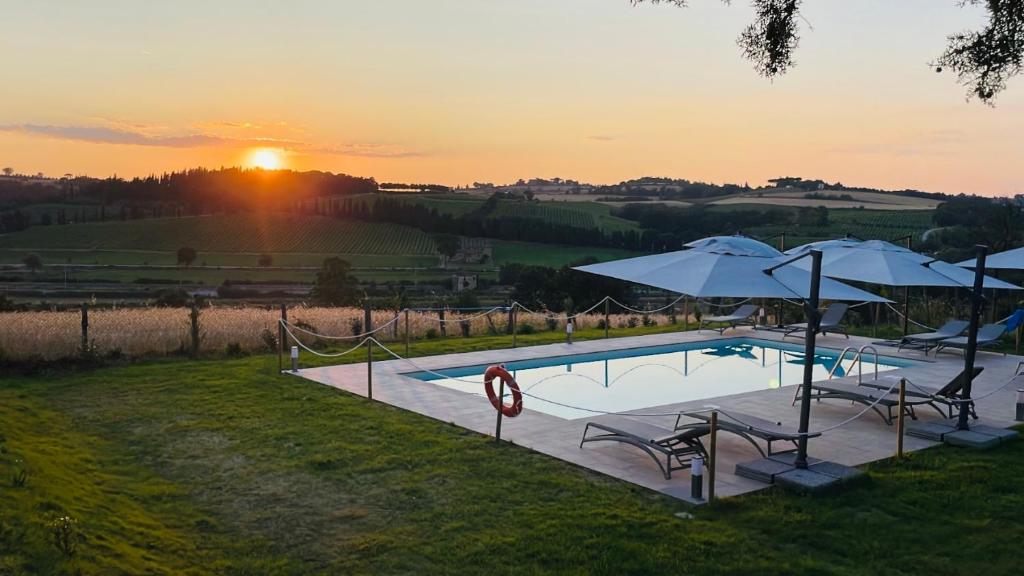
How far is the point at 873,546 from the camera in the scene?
542 cm

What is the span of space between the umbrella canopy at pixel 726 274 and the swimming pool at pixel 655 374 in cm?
195

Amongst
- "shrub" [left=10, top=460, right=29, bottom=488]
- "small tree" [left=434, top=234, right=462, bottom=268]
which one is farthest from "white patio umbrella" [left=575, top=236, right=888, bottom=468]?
"small tree" [left=434, top=234, right=462, bottom=268]

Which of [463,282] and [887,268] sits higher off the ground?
[887,268]

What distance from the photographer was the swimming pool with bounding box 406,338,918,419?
11.4 meters

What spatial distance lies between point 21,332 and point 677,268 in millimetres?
10436

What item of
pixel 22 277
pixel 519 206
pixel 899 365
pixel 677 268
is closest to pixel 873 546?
pixel 677 268

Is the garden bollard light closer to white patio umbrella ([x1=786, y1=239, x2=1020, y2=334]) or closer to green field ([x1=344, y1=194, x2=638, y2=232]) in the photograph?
white patio umbrella ([x1=786, y1=239, x2=1020, y2=334])

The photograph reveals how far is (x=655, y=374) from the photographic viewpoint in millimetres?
13445

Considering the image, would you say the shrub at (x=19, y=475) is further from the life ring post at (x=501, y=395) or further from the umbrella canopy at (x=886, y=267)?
the umbrella canopy at (x=886, y=267)

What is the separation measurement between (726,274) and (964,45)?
10.9ft

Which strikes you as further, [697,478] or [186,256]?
[186,256]

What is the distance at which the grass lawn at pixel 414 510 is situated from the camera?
5.06m

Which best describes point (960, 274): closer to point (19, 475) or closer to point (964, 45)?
point (964, 45)

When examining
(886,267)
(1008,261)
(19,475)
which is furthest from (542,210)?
(19,475)
